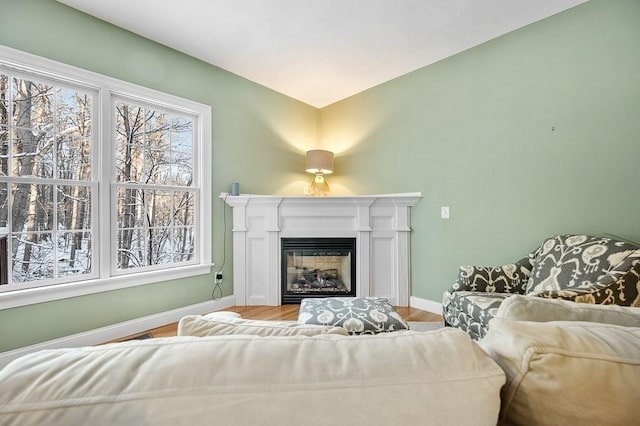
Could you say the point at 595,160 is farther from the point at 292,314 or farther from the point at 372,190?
the point at 292,314

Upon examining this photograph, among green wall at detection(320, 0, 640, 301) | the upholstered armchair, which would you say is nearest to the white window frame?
green wall at detection(320, 0, 640, 301)

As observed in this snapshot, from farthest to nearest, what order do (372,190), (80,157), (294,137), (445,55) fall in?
(294,137), (372,190), (445,55), (80,157)

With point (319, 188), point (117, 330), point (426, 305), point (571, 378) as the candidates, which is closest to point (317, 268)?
point (319, 188)

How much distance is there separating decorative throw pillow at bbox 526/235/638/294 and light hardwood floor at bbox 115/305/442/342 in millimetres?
1098

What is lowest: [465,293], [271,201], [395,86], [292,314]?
[292,314]

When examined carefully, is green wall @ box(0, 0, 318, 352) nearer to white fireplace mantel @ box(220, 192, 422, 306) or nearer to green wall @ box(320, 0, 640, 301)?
white fireplace mantel @ box(220, 192, 422, 306)

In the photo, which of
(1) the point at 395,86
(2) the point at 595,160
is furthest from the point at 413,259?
(1) the point at 395,86

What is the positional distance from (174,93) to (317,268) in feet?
8.07

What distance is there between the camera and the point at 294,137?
3.85m

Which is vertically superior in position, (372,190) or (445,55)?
(445,55)

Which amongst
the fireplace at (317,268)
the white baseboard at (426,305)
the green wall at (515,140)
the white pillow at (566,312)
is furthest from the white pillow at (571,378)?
the fireplace at (317,268)

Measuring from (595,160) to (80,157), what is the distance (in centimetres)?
410

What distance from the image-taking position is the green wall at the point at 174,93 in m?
2.02

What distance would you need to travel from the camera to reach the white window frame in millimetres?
2027
